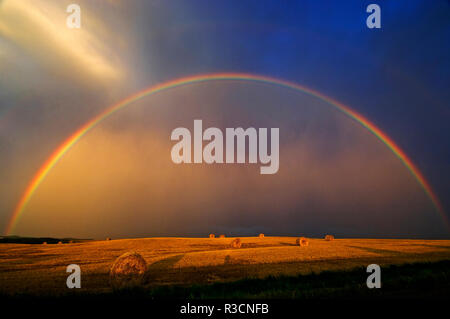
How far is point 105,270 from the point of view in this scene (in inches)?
863

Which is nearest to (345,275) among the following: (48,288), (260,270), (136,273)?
(260,270)

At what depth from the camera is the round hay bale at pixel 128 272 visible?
1759 cm

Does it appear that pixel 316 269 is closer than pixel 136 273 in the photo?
No

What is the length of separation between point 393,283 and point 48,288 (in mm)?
15962

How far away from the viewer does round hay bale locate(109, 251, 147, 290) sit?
57.7 ft

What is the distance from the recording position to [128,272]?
18453 millimetres
